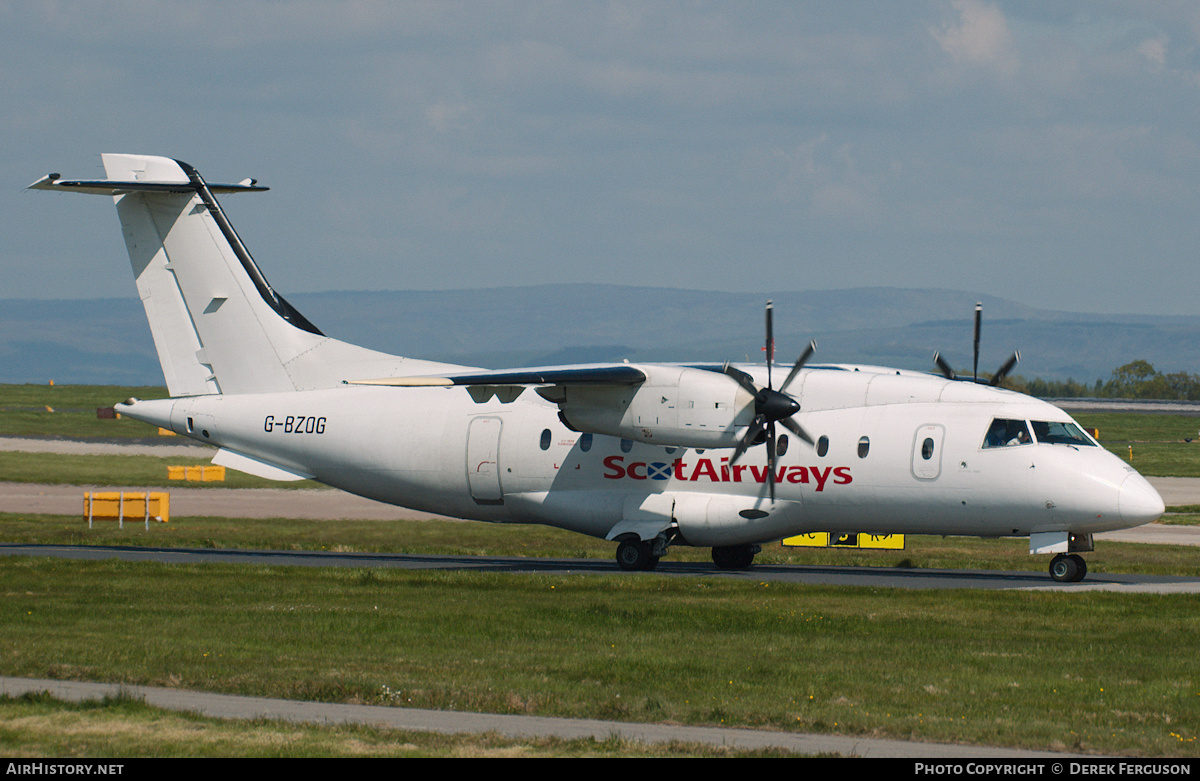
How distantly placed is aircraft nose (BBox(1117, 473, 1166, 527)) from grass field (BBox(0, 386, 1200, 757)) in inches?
89.6

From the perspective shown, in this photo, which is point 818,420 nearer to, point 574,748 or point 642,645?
point 642,645

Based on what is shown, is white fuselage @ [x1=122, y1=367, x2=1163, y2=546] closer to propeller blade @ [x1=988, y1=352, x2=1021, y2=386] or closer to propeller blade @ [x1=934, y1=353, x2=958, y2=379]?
propeller blade @ [x1=988, y1=352, x2=1021, y2=386]

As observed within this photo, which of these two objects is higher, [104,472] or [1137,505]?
[104,472]

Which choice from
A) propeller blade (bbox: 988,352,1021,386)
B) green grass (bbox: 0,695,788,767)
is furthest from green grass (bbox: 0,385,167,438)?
green grass (bbox: 0,695,788,767)

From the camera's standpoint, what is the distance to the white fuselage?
27.8m

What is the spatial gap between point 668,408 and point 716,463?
7.01 ft

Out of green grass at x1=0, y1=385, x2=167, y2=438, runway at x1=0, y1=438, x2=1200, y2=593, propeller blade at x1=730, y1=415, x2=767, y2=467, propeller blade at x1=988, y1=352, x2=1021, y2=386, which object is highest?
green grass at x1=0, y1=385, x2=167, y2=438

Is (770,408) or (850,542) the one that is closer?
(770,408)

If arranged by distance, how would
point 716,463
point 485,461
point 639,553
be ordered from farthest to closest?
point 485,461
point 639,553
point 716,463

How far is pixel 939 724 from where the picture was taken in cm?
1354

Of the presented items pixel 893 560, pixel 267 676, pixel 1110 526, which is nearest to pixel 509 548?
pixel 893 560

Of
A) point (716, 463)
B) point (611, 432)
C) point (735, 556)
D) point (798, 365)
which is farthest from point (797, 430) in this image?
point (735, 556)

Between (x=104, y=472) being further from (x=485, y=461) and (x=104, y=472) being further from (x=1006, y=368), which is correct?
(x=1006, y=368)

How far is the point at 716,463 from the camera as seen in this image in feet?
100
